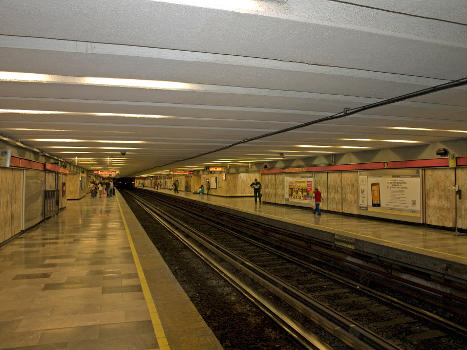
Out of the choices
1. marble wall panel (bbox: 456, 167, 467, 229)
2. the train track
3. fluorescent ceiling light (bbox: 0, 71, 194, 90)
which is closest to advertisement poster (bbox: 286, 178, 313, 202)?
marble wall panel (bbox: 456, 167, 467, 229)

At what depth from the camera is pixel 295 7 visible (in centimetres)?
287

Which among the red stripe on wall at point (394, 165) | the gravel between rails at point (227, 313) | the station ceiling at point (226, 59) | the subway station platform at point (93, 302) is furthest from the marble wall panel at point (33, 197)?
the red stripe on wall at point (394, 165)

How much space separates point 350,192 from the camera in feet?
53.8

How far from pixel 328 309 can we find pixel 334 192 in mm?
12948

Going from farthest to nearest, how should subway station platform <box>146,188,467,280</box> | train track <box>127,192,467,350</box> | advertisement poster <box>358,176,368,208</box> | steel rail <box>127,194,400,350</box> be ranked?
advertisement poster <box>358,176,368,208</box> → subway station platform <box>146,188,467,280</box> → train track <box>127,192,467,350</box> → steel rail <box>127,194,400,350</box>

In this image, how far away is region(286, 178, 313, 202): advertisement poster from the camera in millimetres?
19408

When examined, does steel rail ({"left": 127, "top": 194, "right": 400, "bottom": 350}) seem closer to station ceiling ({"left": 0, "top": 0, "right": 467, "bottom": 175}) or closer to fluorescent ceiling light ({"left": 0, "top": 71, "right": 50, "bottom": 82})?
station ceiling ({"left": 0, "top": 0, "right": 467, "bottom": 175})

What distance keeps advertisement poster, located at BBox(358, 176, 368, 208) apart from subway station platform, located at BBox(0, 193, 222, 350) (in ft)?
35.4

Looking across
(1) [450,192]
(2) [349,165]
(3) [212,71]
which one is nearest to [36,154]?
(3) [212,71]

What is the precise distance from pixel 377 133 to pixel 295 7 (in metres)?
8.09

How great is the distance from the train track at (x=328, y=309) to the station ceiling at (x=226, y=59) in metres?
3.63

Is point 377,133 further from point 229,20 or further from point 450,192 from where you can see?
point 229,20

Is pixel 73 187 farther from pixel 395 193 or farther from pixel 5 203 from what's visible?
pixel 395 193

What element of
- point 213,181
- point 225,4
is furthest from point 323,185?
point 213,181
